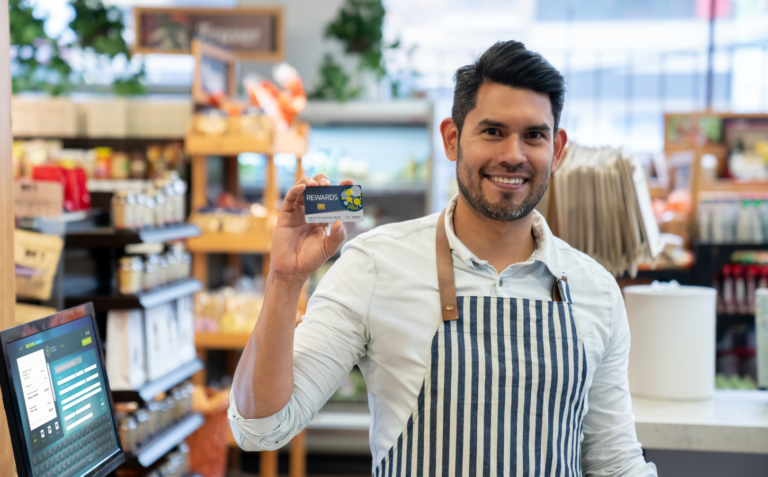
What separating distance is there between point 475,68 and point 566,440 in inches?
33.2

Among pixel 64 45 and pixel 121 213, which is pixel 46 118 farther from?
pixel 121 213

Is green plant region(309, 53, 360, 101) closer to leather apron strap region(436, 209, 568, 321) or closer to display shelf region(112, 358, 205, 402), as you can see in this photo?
display shelf region(112, 358, 205, 402)

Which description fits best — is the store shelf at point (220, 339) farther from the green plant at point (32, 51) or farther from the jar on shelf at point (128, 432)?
the green plant at point (32, 51)

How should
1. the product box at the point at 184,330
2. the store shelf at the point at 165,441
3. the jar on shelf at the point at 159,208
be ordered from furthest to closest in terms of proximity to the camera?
the product box at the point at 184,330, the jar on shelf at the point at 159,208, the store shelf at the point at 165,441

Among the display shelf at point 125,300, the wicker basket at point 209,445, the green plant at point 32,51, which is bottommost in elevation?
the wicker basket at point 209,445

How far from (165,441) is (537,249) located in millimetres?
2140

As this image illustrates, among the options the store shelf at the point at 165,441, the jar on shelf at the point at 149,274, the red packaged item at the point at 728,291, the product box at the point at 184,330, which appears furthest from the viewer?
the red packaged item at the point at 728,291

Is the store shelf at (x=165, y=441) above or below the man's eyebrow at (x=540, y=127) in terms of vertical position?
below

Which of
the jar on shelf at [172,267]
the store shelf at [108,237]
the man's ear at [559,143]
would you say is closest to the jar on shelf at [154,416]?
the jar on shelf at [172,267]

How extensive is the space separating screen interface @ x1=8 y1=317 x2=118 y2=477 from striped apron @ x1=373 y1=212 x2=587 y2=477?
661 millimetres

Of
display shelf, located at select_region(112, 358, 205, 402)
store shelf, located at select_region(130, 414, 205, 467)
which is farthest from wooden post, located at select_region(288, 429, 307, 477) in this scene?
display shelf, located at select_region(112, 358, 205, 402)

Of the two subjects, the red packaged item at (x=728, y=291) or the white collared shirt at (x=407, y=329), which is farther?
the red packaged item at (x=728, y=291)

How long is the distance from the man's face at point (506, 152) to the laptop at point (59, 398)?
96cm

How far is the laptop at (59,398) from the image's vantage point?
52.0 inches
